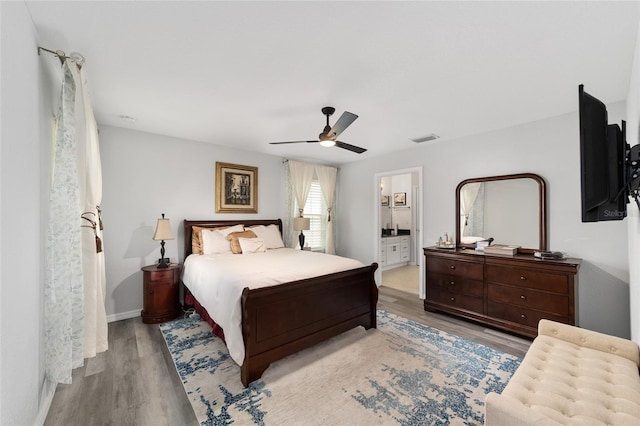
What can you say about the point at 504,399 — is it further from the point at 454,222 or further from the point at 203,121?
the point at 203,121

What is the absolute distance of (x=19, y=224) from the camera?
4.58ft

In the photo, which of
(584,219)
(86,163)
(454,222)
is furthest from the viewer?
(454,222)

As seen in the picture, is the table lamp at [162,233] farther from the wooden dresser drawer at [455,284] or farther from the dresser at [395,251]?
the dresser at [395,251]

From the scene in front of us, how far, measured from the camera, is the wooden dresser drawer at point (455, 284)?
131 inches

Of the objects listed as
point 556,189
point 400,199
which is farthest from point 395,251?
point 556,189

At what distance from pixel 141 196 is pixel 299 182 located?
267 cm

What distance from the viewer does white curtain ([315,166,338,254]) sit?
5.59m

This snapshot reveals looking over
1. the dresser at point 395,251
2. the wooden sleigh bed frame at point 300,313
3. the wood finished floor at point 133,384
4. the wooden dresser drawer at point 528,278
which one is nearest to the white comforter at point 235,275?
the wooden sleigh bed frame at point 300,313

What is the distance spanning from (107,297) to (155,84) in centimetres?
280

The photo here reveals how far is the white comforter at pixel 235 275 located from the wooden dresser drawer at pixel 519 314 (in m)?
1.78

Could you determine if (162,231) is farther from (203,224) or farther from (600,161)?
(600,161)

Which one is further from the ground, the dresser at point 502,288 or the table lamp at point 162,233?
the table lamp at point 162,233

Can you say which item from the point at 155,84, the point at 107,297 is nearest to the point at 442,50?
the point at 155,84

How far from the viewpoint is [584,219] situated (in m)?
1.47
